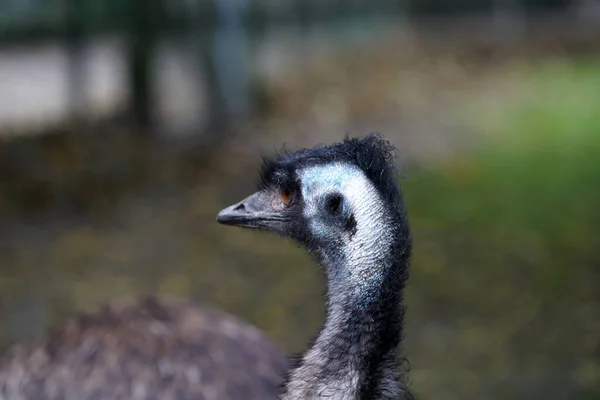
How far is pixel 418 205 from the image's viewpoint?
7.39 metres

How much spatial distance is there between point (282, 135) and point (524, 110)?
9.80ft

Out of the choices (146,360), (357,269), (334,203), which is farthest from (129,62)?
(357,269)

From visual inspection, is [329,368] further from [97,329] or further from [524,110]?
[524,110]

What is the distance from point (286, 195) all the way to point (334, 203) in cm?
21

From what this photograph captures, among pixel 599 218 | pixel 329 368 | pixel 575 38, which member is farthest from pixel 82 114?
pixel 575 38

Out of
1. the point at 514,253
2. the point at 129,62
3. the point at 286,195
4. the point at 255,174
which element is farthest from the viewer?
the point at 129,62

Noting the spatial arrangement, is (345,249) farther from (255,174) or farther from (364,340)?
(255,174)

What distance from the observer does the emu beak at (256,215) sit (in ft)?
9.04

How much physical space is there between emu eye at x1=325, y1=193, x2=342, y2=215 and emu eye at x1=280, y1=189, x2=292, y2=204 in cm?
16

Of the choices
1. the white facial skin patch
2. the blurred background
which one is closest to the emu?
the white facial skin patch

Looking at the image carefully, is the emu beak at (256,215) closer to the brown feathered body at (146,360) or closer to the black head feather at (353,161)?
the black head feather at (353,161)

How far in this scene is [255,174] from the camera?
8133mm

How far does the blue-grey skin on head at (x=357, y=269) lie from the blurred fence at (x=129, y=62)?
627cm

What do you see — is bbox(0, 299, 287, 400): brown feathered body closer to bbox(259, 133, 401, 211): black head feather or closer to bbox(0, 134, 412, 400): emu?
bbox(0, 134, 412, 400): emu
